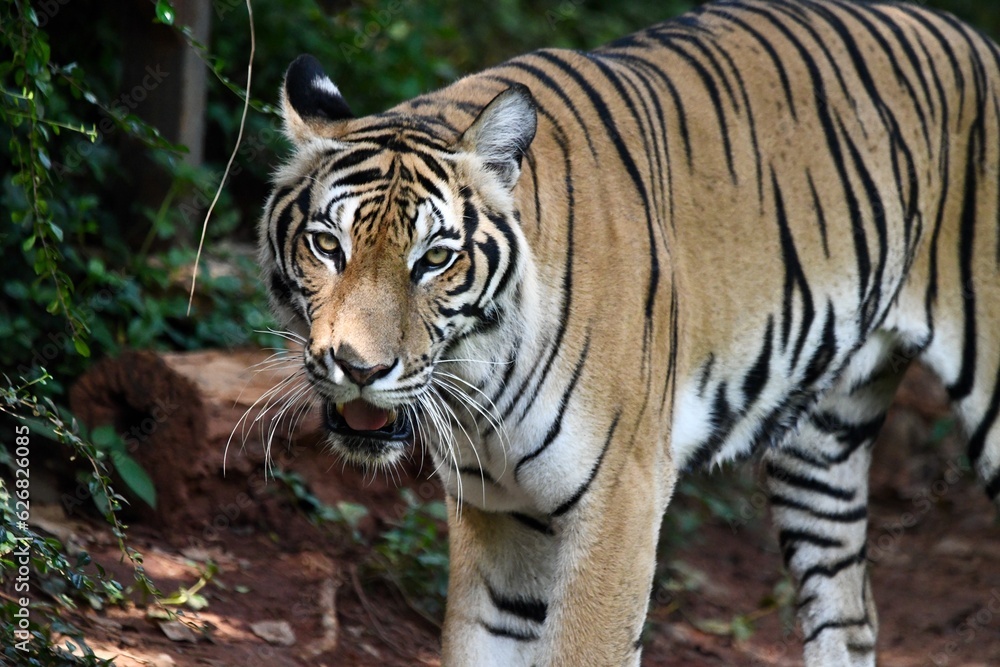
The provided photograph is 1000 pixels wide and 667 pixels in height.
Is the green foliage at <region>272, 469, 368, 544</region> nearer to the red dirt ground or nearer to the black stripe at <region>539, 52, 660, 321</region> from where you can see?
the red dirt ground

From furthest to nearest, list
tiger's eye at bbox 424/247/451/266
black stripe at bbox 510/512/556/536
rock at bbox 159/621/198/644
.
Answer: rock at bbox 159/621/198/644 → black stripe at bbox 510/512/556/536 → tiger's eye at bbox 424/247/451/266

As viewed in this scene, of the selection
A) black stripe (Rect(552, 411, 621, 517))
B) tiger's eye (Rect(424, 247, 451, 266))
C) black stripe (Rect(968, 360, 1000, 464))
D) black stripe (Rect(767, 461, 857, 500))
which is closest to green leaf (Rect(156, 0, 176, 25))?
tiger's eye (Rect(424, 247, 451, 266))

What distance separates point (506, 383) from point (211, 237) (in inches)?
121

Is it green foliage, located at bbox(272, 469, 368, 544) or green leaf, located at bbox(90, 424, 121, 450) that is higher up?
green leaf, located at bbox(90, 424, 121, 450)

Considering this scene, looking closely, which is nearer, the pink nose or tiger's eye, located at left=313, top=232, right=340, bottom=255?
the pink nose

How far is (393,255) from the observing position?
2660 mm

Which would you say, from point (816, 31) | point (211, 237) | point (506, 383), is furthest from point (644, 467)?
point (211, 237)

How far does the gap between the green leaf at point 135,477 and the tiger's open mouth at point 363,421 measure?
5.21 feet

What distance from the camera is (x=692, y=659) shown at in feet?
16.3

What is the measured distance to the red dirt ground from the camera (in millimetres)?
3949

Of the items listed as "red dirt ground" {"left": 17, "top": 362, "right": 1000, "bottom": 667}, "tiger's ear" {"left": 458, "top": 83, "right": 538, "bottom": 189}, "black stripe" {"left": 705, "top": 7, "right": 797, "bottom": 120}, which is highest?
"black stripe" {"left": 705, "top": 7, "right": 797, "bottom": 120}

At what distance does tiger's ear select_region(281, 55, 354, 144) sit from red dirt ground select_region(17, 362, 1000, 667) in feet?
5.04

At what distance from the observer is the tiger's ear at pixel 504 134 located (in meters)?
2.75

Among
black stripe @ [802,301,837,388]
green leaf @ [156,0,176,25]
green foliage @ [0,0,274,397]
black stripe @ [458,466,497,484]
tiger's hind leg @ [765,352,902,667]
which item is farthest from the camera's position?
green foliage @ [0,0,274,397]
